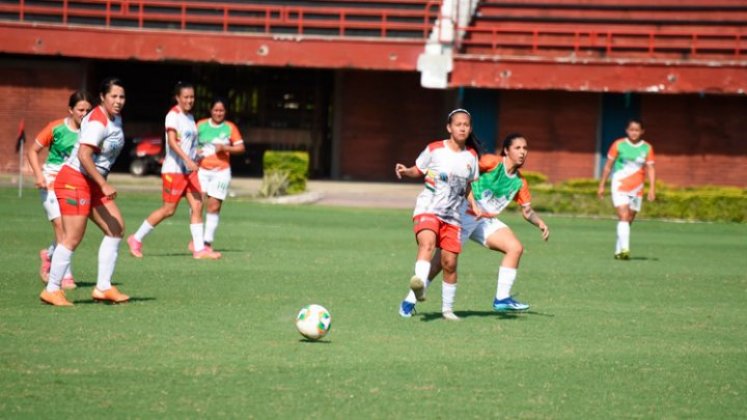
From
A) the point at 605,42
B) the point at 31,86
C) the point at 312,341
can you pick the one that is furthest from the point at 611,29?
the point at 312,341

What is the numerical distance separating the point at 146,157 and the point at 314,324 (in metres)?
27.9

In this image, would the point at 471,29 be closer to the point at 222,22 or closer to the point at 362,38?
the point at 362,38

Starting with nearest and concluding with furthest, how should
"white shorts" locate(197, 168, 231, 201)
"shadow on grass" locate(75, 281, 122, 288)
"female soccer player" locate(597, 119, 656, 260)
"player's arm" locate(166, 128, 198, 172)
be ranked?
"shadow on grass" locate(75, 281, 122, 288)
"player's arm" locate(166, 128, 198, 172)
"white shorts" locate(197, 168, 231, 201)
"female soccer player" locate(597, 119, 656, 260)

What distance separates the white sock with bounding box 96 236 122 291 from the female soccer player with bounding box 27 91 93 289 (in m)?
0.96

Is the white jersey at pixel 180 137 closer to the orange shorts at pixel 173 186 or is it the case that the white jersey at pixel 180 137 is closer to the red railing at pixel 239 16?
the orange shorts at pixel 173 186

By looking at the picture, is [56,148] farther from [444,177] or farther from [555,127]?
[555,127]

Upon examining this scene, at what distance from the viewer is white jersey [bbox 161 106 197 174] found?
53.1ft

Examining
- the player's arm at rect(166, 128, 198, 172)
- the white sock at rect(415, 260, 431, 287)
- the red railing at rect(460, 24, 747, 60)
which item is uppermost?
the red railing at rect(460, 24, 747, 60)

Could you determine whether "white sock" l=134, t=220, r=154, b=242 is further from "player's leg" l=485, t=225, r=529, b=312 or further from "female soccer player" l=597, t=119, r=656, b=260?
"female soccer player" l=597, t=119, r=656, b=260

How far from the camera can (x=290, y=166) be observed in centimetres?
3181

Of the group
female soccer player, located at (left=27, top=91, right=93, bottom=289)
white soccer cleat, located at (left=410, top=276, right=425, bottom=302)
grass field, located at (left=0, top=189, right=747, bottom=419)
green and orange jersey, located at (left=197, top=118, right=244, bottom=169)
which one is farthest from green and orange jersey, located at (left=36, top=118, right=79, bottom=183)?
green and orange jersey, located at (left=197, top=118, right=244, bottom=169)

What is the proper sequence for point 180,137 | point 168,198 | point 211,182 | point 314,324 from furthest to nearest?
point 211,182 < point 168,198 < point 180,137 < point 314,324

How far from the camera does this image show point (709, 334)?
11.4m

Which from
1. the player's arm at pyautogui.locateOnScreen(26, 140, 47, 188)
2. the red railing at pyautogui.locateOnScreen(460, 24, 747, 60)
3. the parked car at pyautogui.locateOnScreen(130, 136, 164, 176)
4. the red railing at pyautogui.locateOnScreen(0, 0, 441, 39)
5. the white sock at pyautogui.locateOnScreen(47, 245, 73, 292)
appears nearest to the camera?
the white sock at pyautogui.locateOnScreen(47, 245, 73, 292)
